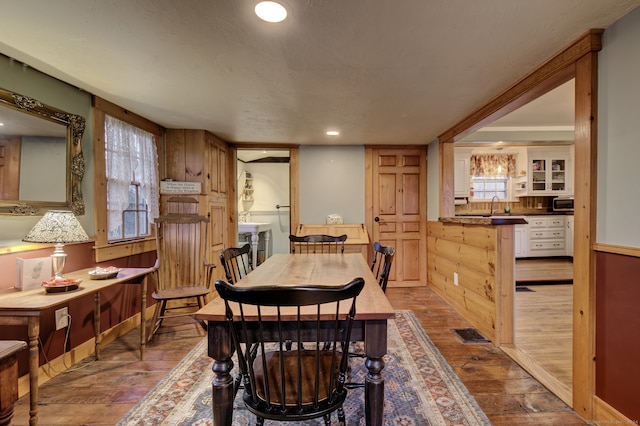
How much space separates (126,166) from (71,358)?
1.64 meters

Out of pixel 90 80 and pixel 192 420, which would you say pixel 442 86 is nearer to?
pixel 90 80

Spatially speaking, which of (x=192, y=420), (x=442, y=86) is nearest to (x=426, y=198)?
(x=442, y=86)

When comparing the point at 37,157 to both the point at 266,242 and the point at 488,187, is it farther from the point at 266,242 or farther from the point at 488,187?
the point at 488,187

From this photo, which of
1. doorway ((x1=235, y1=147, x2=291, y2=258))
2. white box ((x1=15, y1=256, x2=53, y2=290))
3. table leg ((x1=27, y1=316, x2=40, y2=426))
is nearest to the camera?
table leg ((x1=27, y1=316, x2=40, y2=426))

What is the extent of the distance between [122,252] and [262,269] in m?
1.64

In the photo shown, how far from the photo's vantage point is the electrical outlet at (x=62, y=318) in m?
2.06

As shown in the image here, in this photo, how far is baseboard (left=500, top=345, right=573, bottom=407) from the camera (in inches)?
69.3

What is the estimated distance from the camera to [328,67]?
193cm

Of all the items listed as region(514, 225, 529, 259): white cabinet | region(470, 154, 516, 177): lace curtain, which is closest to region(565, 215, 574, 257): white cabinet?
region(514, 225, 529, 259): white cabinet

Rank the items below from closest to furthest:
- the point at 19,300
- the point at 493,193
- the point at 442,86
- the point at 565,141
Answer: the point at 19,300
the point at 442,86
the point at 565,141
the point at 493,193

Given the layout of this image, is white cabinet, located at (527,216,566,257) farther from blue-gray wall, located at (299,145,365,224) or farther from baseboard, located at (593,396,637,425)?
baseboard, located at (593,396,637,425)

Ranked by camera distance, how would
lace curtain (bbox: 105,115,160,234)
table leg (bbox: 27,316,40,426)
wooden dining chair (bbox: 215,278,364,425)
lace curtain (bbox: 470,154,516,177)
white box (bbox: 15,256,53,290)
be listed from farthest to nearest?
1. lace curtain (bbox: 470,154,516,177)
2. lace curtain (bbox: 105,115,160,234)
3. white box (bbox: 15,256,53,290)
4. table leg (bbox: 27,316,40,426)
5. wooden dining chair (bbox: 215,278,364,425)

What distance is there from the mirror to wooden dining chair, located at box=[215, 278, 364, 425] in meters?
1.74

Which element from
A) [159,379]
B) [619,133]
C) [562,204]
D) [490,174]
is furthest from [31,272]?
[562,204]
